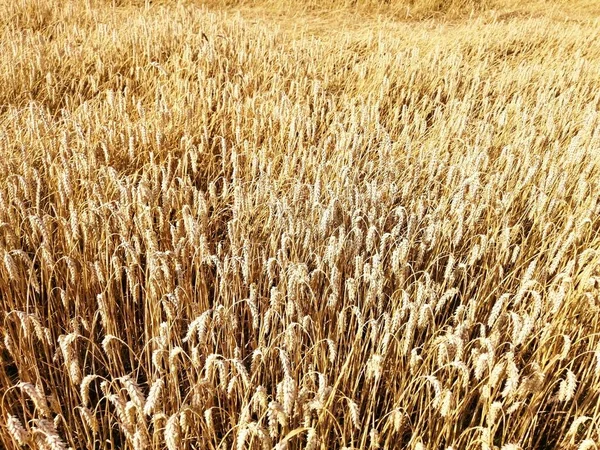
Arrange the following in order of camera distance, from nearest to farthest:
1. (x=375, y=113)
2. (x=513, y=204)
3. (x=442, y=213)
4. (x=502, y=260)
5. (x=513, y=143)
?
(x=502, y=260) < (x=442, y=213) < (x=513, y=204) < (x=513, y=143) < (x=375, y=113)

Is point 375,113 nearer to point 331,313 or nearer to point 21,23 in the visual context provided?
point 331,313

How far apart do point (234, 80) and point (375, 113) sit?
1081 millimetres

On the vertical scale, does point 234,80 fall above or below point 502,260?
above

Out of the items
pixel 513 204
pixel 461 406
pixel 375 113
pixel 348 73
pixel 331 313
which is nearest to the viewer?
pixel 461 406

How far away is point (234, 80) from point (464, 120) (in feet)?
5.23

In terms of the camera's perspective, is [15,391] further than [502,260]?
No

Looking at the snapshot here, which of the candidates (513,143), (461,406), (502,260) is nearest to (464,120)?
(513,143)

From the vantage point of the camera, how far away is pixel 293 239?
166cm

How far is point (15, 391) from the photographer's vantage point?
4.44 feet

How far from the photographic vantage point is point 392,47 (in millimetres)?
4363

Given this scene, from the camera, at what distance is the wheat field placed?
1.26 meters

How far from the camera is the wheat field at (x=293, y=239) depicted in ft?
4.13

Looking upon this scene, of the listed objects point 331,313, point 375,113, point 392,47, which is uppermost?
point 392,47

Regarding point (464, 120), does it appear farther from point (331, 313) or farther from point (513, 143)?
point (331, 313)
